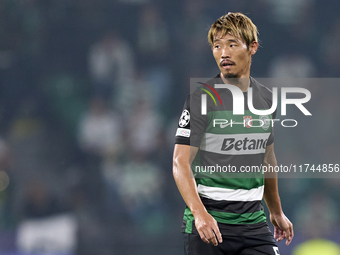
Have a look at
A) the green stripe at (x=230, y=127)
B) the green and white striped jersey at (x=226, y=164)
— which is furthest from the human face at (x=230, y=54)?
the green stripe at (x=230, y=127)

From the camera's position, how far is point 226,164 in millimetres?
2734

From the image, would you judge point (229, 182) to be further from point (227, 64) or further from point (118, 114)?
point (118, 114)

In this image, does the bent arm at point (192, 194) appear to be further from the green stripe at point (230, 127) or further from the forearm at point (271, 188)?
Result: the forearm at point (271, 188)

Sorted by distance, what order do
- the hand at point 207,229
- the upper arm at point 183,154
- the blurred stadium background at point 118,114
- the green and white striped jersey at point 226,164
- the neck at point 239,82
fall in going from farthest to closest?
the blurred stadium background at point 118,114 → the neck at point 239,82 → the green and white striped jersey at point 226,164 → the upper arm at point 183,154 → the hand at point 207,229

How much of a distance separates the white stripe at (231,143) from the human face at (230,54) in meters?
0.35

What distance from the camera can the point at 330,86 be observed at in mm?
6754

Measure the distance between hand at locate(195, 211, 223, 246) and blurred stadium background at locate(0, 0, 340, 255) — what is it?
3308mm

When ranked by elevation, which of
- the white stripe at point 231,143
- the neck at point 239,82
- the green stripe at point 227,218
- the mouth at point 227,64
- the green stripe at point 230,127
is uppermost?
the mouth at point 227,64

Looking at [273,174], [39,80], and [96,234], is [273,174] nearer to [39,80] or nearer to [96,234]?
[96,234]

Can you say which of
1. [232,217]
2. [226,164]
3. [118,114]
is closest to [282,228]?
[232,217]

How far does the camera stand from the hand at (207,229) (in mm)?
2445

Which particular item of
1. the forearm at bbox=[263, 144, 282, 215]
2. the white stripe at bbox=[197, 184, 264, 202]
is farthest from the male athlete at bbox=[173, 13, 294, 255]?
the forearm at bbox=[263, 144, 282, 215]

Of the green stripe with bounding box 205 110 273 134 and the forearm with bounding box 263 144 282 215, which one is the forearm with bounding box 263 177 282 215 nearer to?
A: the forearm with bounding box 263 144 282 215

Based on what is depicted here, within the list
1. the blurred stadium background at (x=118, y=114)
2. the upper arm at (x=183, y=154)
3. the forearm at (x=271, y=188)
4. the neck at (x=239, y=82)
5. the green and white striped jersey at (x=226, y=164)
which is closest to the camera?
the upper arm at (x=183, y=154)
